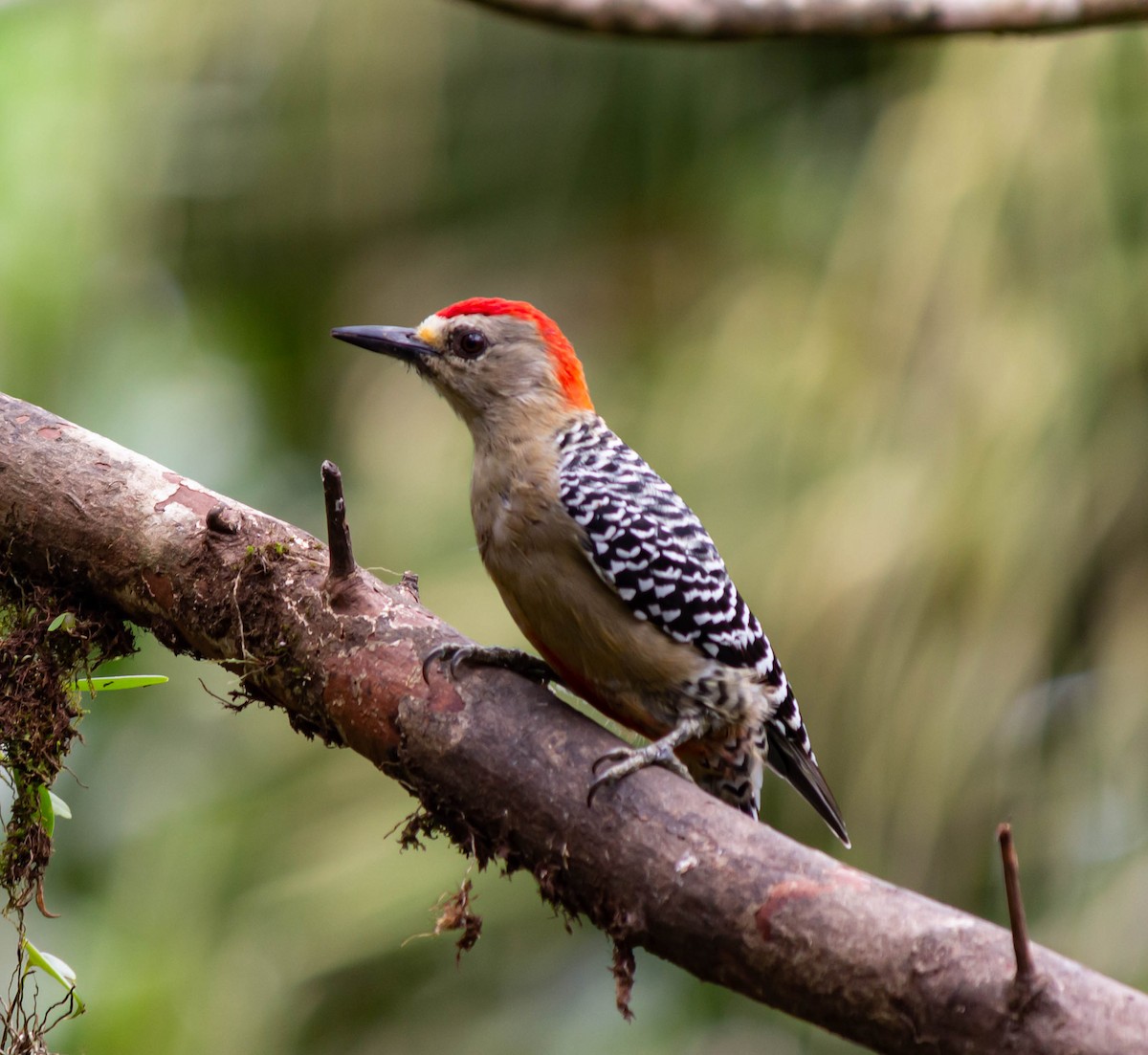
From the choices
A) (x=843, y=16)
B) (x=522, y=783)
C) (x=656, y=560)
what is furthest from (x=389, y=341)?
(x=522, y=783)

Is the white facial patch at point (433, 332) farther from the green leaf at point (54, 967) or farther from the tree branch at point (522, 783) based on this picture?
the green leaf at point (54, 967)

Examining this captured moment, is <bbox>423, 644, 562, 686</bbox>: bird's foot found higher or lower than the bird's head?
lower

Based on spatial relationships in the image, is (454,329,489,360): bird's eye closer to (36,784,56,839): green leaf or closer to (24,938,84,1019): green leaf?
(36,784,56,839): green leaf

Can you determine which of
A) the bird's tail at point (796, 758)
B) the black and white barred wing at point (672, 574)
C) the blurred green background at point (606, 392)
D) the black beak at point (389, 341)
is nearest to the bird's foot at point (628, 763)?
the black and white barred wing at point (672, 574)

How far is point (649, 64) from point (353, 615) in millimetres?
4631

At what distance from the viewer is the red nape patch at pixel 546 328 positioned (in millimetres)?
3795

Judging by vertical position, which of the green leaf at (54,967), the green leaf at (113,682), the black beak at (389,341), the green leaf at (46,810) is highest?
the black beak at (389,341)

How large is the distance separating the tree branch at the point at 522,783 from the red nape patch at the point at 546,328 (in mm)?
1056

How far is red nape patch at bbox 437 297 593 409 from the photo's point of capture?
3.79 m

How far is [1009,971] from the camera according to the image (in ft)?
6.47

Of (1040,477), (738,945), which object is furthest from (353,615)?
(1040,477)

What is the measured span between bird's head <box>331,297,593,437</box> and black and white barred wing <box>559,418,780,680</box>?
259mm

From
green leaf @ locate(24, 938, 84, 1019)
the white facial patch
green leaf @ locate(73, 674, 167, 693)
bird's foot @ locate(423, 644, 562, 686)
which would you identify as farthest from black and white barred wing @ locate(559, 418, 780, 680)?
green leaf @ locate(24, 938, 84, 1019)

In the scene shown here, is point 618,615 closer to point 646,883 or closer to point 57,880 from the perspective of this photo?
point 646,883
